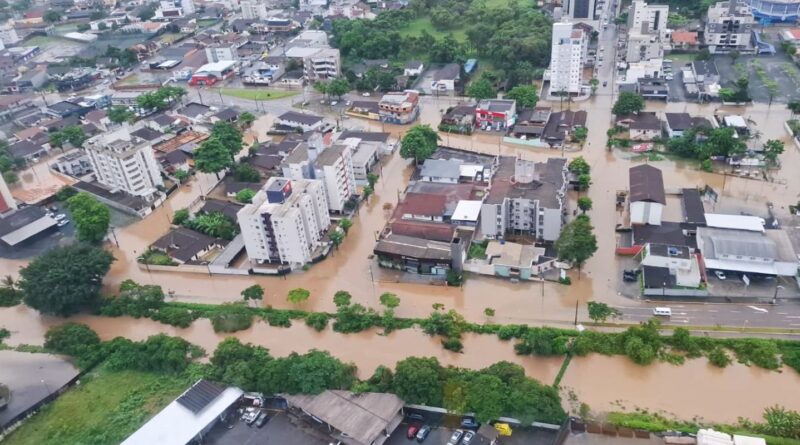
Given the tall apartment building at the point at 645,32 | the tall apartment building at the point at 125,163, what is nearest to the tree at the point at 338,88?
the tall apartment building at the point at 125,163

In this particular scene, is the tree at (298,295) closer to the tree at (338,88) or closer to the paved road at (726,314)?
the paved road at (726,314)

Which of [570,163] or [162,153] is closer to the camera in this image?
[570,163]

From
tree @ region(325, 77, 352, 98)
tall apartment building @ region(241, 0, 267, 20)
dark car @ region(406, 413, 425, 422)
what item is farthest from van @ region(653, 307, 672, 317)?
tall apartment building @ region(241, 0, 267, 20)

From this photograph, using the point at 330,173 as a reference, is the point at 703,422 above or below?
below

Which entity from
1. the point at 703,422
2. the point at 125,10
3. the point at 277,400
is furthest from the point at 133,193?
the point at 125,10

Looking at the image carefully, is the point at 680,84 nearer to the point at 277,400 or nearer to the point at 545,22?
the point at 545,22

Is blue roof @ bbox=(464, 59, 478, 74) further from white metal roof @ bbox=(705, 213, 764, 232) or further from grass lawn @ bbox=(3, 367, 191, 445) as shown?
grass lawn @ bbox=(3, 367, 191, 445)
